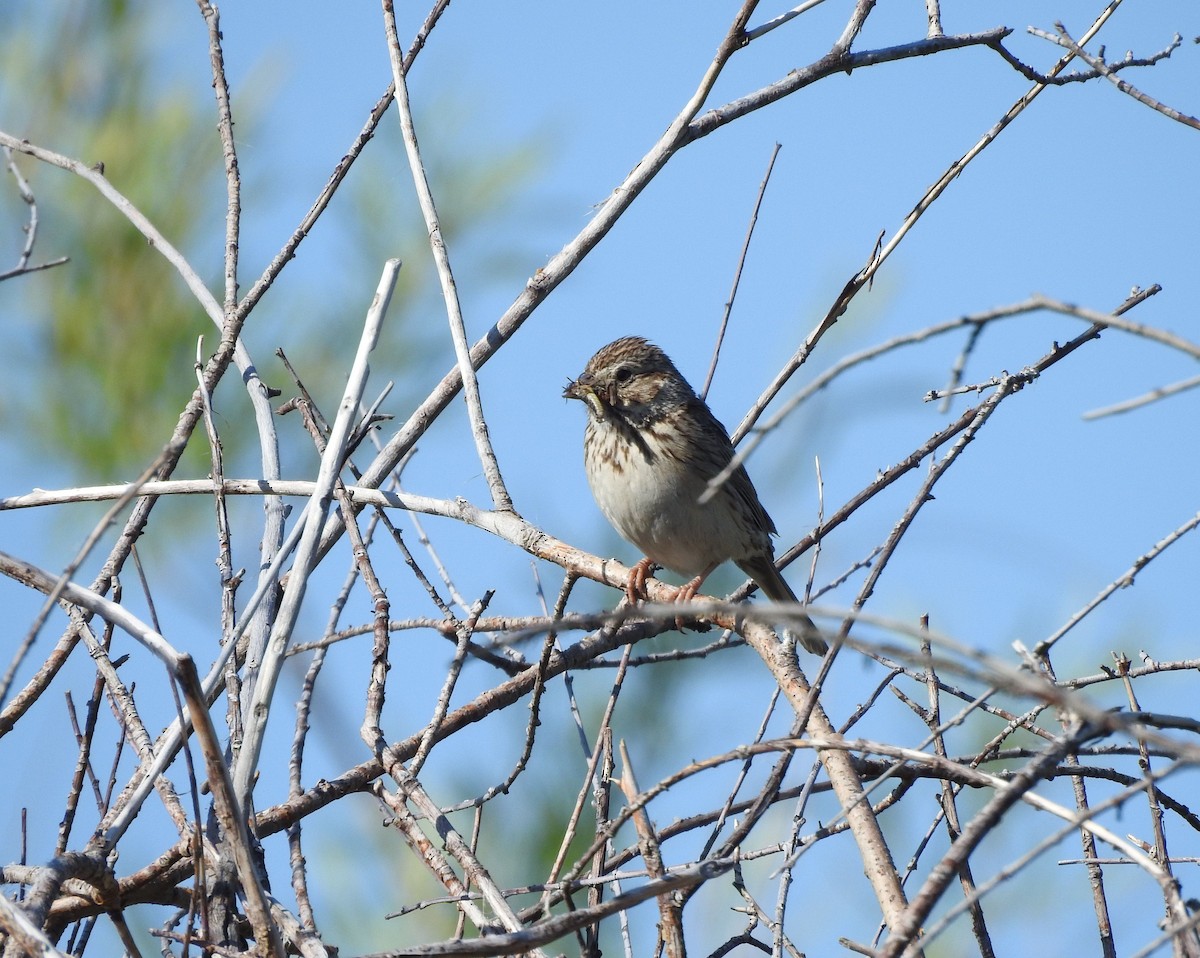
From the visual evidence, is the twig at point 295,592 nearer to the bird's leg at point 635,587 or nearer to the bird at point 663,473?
the bird's leg at point 635,587

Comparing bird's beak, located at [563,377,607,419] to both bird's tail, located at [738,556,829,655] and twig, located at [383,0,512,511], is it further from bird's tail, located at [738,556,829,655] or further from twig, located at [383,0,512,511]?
twig, located at [383,0,512,511]

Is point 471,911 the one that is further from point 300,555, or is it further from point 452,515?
point 452,515

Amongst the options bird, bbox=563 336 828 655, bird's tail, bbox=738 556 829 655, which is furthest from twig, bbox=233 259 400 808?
bird's tail, bbox=738 556 829 655

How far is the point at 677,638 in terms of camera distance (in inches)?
179

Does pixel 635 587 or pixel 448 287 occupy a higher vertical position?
pixel 448 287

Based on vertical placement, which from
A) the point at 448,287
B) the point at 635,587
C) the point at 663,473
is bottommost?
the point at 635,587

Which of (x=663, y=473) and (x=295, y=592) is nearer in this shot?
(x=295, y=592)

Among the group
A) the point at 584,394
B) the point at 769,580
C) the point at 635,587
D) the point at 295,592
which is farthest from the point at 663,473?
the point at 295,592

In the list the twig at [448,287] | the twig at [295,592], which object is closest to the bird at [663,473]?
the twig at [448,287]

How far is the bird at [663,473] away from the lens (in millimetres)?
4469

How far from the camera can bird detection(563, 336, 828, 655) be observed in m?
4.47

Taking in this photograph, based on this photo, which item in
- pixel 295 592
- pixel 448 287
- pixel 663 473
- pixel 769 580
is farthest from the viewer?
pixel 769 580

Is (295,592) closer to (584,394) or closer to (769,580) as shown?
(584,394)

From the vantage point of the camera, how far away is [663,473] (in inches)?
176
